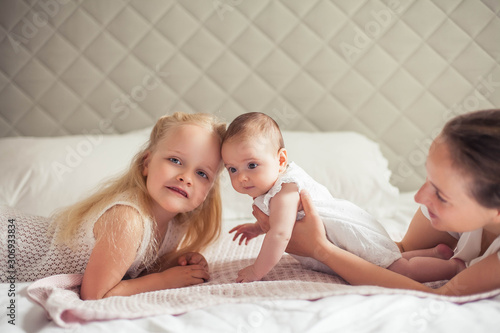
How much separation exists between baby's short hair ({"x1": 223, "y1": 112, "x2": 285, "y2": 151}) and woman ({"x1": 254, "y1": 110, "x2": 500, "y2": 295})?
271mm

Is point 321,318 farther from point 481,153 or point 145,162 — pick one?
point 145,162

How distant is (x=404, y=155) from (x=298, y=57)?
831mm

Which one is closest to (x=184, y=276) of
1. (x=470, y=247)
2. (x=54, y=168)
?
(x=470, y=247)

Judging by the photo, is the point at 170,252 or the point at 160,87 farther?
the point at 160,87

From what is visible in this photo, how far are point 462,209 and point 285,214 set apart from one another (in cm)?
44

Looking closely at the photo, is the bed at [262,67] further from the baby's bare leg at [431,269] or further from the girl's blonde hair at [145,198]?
the baby's bare leg at [431,269]

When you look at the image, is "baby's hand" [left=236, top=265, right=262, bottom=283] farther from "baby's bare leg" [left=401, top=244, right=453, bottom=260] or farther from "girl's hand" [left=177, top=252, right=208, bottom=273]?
"baby's bare leg" [left=401, top=244, right=453, bottom=260]

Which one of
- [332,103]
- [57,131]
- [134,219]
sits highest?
[332,103]

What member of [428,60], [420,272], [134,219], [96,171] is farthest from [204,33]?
[420,272]

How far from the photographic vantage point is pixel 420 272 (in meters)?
1.20

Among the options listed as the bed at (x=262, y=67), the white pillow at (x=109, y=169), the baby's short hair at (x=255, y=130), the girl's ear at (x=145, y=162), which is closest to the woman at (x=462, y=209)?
the baby's short hair at (x=255, y=130)

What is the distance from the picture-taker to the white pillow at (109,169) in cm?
185

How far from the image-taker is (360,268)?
113 centimetres

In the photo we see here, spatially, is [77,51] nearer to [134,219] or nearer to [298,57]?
[298,57]
